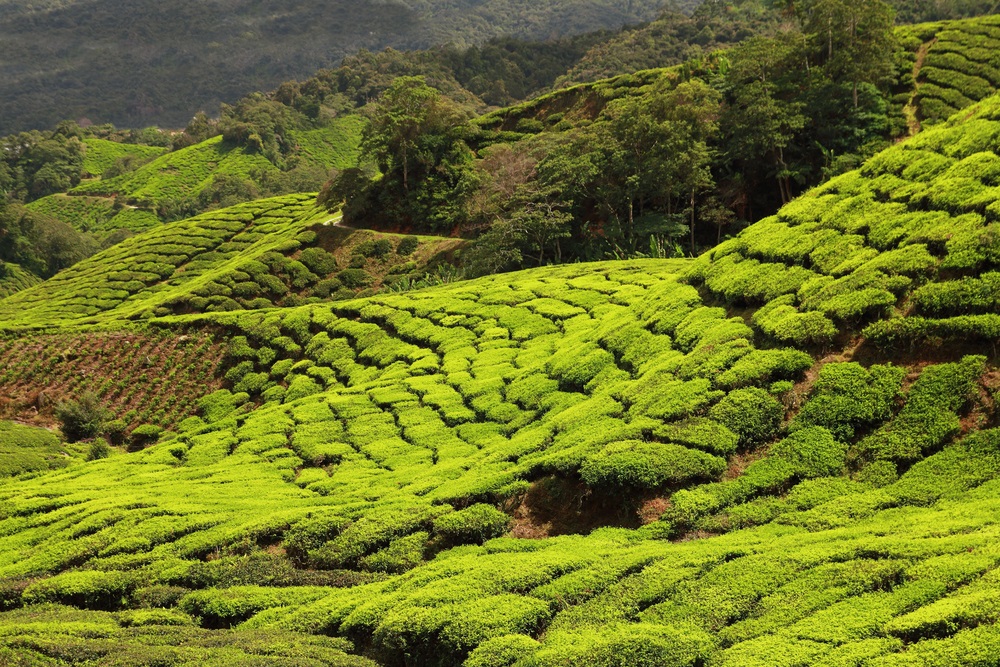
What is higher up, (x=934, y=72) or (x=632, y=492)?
(x=934, y=72)

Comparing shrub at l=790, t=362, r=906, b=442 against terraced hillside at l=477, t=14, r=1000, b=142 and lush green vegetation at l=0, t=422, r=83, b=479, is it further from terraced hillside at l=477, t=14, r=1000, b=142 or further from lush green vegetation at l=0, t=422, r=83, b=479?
terraced hillside at l=477, t=14, r=1000, b=142

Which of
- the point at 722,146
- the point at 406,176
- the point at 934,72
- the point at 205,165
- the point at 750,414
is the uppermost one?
the point at 934,72

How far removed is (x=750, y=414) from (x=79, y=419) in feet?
95.7

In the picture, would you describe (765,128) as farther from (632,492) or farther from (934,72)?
(632,492)

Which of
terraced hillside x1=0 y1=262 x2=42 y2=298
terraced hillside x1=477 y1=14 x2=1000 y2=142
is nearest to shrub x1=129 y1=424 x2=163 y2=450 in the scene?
terraced hillside x1=477 y1=14 x2=1000 y2=142

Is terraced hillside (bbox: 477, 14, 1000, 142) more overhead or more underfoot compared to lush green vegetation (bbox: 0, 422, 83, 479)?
more overhead

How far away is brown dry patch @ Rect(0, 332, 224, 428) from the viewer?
3173 centimetres

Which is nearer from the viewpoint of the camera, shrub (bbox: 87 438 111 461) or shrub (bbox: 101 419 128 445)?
shrub (bbox: 87 438 111 461)

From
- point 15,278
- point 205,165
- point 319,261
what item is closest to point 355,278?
point 319,261

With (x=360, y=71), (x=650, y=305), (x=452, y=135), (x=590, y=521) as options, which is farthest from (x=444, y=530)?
(x=360, y=71)

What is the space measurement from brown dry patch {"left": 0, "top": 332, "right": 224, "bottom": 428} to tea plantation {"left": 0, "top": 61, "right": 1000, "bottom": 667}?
6924 mm

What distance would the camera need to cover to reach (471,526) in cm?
1389

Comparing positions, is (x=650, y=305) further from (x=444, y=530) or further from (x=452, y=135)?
(x=452, y=135)

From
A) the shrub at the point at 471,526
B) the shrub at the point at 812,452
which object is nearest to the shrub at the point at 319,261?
the shrub at the point at 471,526
